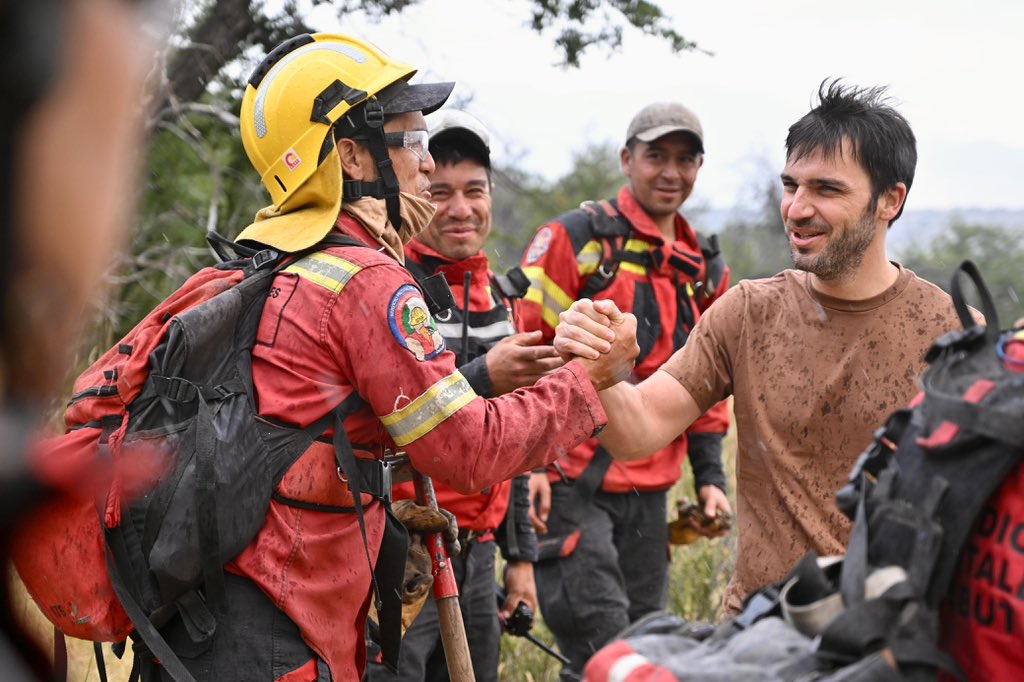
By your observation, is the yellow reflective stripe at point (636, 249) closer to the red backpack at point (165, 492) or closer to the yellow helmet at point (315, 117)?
the yellow helmet at point (315, 117)

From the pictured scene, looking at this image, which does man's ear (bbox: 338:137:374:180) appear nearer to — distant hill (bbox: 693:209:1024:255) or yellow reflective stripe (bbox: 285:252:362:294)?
yellow reflective stripe (bbox: 285:252:362:294)

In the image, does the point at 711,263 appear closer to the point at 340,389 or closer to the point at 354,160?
the point at 354,160

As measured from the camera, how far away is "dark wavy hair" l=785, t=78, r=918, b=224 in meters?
3.72

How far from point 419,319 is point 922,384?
1.44 meters

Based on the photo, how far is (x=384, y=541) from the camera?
3301 millimetres

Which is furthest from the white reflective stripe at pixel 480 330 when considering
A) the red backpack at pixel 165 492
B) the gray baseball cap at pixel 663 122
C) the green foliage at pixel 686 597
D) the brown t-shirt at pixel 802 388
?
the green foliage at pixel 686 597

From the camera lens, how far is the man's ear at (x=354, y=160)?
3371 millimetres

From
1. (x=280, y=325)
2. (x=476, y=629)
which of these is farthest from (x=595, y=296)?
(x=280, y=325)

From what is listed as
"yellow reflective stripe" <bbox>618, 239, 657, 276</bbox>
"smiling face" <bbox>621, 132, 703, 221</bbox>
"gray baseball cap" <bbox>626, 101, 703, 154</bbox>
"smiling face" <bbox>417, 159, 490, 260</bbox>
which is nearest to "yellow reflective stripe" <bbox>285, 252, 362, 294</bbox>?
"smiling face" <bbox>417, 159, 490, 260</bbox>

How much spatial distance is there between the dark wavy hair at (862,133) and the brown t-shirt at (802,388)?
1.41 feet

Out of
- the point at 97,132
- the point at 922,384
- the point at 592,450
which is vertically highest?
the point at 97,132

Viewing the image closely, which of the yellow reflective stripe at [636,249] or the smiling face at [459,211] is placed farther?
the yellow reflective stripe at [636,249]

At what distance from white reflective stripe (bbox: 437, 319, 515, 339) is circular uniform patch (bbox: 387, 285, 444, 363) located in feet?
4.84

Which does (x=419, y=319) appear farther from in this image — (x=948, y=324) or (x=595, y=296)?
(x=595, y=296)
